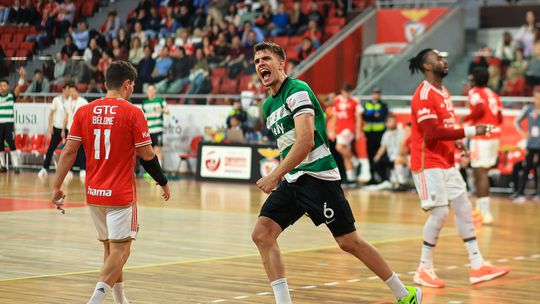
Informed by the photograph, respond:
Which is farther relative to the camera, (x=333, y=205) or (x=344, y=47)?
(x=344, y=47)

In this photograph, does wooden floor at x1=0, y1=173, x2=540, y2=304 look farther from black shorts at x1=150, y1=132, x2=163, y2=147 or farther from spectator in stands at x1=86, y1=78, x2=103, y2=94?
spectator in stands at x1=86, y1=78, x2=103, y2=94

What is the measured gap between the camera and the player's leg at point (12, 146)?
25.3 meters

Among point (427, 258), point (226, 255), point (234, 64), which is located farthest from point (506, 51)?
point (427, 258)

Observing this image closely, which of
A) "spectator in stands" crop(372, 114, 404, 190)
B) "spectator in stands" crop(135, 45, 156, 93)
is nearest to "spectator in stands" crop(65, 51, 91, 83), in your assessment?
"spectator in stands" crop(135, 45, 156, 93)

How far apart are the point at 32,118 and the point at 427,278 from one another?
18646 mm

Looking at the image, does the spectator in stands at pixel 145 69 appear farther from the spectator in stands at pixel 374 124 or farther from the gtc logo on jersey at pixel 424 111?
the gtc logo on jersey at pixel 424 111

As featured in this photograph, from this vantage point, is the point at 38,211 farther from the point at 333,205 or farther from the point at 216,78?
the point at 216,78

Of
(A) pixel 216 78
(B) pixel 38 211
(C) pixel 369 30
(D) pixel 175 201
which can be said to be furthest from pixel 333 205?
(C) pixel 369 30

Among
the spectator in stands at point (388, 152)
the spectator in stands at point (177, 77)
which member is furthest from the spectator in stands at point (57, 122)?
the spectator in stands at point (388, 152)

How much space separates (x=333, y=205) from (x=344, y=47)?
21.1 meters

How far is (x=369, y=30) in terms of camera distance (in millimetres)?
29781

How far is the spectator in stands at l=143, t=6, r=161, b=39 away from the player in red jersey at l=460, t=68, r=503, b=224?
15.7 m

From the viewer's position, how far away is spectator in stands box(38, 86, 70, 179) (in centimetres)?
2436

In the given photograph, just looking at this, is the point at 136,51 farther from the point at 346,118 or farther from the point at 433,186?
the point at 433,186
